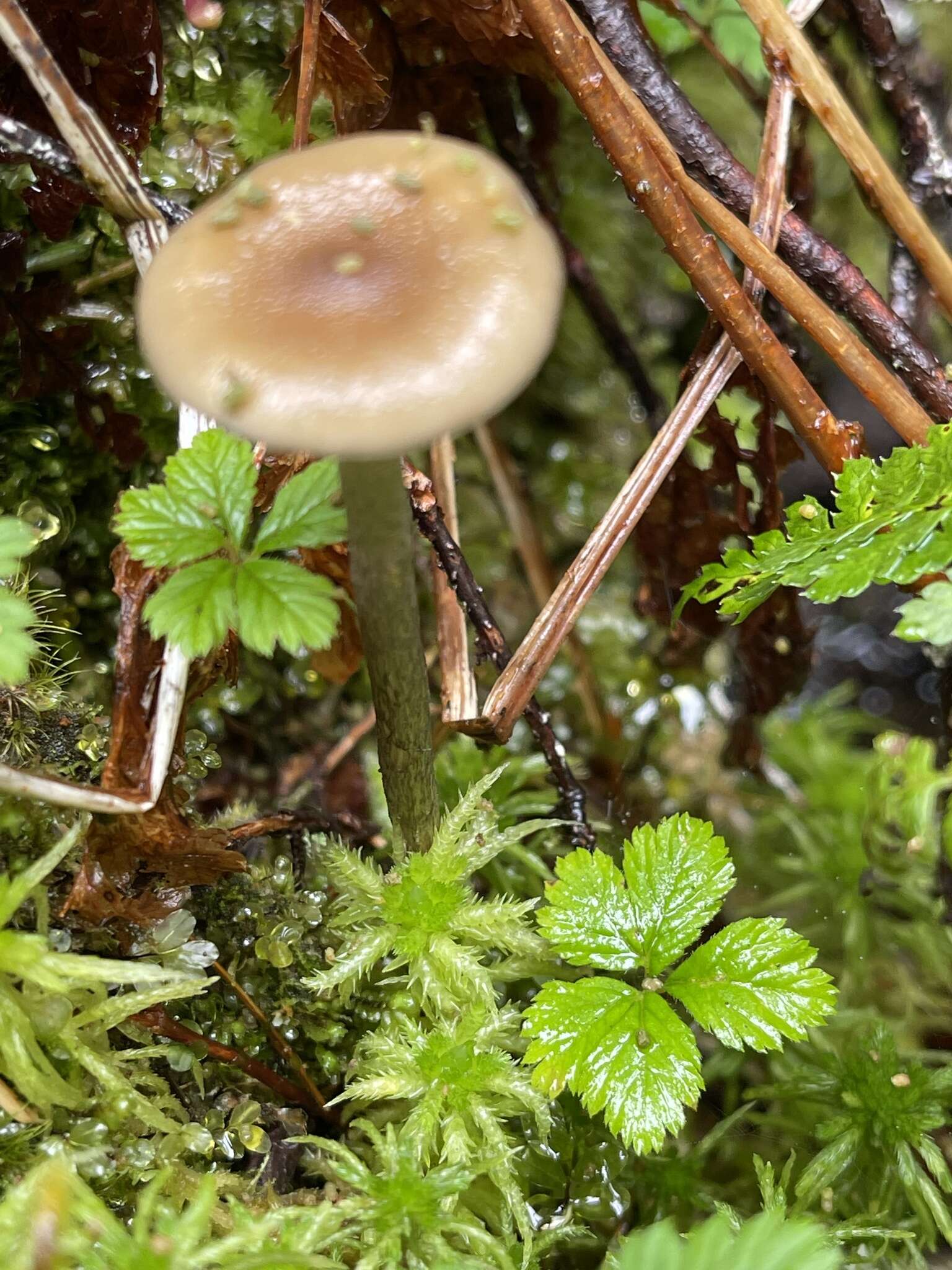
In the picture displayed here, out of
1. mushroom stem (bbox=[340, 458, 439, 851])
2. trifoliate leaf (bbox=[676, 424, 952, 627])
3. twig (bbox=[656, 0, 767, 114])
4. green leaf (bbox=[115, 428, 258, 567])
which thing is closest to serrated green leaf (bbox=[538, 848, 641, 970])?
mushroom stem (bbox=[340, 458, 439, 851])

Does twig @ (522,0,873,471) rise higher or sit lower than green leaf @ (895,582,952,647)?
higher

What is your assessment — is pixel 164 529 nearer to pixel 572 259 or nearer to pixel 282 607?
pixel 282 607

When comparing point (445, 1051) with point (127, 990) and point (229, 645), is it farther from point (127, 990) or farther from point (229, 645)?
point (229, 645)

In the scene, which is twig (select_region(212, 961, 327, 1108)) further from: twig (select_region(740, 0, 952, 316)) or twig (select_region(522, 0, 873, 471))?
twig (select_region(740, 0, 952, 316))

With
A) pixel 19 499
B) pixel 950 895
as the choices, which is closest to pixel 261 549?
pixel 19 499

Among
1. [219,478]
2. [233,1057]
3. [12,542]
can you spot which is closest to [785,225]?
[219,478]

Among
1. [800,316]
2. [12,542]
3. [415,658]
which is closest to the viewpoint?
[12,542]
